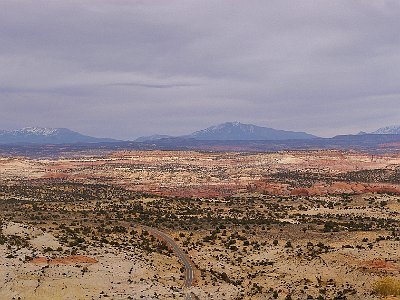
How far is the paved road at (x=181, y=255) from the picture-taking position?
1606 inches

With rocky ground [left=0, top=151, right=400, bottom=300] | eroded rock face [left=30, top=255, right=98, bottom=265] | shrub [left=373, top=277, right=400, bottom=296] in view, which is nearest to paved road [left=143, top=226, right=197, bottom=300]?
rocky ground [left=0, top=151, right=400, bottom=300]

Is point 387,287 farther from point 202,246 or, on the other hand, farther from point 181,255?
point 202,246

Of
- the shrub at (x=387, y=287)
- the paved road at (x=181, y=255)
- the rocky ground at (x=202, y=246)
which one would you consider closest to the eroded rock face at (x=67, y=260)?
the rocky ground at (x=202, y=246)

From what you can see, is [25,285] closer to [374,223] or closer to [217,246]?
[217,246]

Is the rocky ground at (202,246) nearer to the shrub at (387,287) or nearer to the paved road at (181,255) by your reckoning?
the shrub at (387,287)

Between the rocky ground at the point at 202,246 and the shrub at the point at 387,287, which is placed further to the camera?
the rocky ground at the point at 202,246

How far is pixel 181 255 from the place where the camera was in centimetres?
5184

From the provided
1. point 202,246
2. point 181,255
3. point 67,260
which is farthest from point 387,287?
point 67,260

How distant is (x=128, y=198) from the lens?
10012 cm

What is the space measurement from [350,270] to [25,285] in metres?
28.8

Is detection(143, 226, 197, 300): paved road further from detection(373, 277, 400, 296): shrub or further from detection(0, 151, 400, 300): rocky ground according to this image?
detection(373, 277, 400, 296): shrub

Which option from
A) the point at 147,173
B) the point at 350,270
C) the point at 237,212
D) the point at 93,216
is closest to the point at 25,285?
the point at 350,270

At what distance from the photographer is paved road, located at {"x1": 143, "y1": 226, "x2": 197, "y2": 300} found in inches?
1606

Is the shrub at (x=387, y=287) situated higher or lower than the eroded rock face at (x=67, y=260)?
lower
